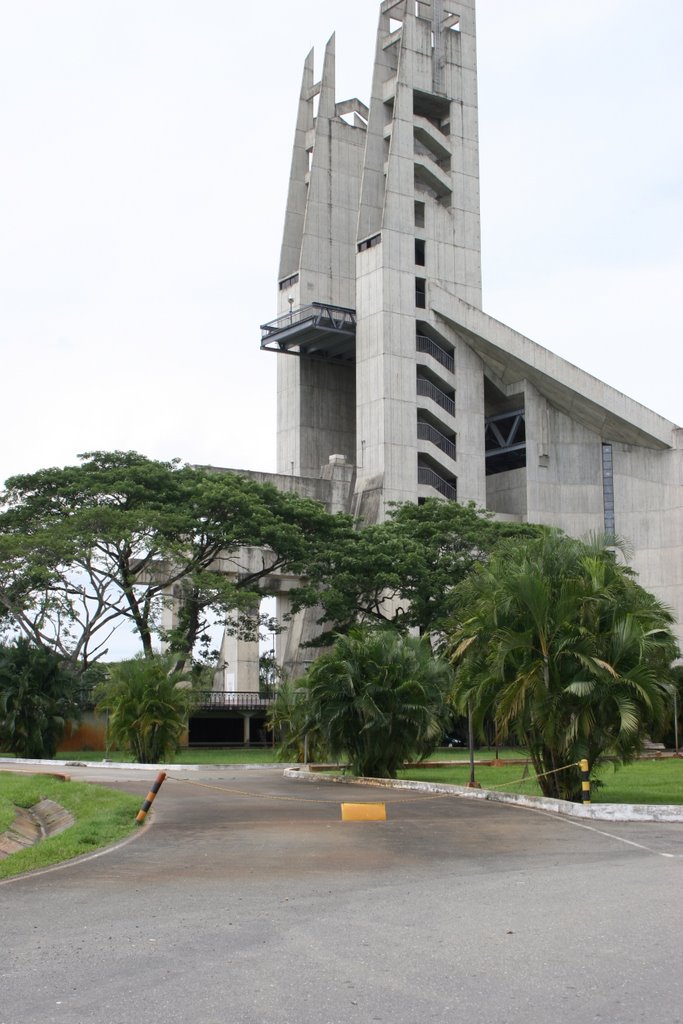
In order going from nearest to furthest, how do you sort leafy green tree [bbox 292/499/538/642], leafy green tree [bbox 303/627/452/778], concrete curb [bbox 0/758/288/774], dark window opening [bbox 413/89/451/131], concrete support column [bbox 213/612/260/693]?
leafy green tree [bbox 303/627/452/778]
concrete curb [bbox 0/758/288/774]
leafy green tree [bbox 292/499/538/642]
concrete support column [bbox 213/612/260/693]
dark window opening [bbox 413/89/451/131]

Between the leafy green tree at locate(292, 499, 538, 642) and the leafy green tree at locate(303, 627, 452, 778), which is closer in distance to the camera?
the leafy green tree at locate(303, 627, 452, 778)

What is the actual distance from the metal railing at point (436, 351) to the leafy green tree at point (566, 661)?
1657 inches

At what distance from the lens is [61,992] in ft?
20.3

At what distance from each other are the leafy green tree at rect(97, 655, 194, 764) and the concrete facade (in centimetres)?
2703

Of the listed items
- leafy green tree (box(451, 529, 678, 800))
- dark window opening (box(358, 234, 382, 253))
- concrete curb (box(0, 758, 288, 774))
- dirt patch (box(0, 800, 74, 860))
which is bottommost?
concrete curb (box(0, 758, 288, 774))

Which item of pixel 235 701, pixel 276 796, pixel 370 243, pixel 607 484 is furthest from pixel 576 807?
pixel 370 243

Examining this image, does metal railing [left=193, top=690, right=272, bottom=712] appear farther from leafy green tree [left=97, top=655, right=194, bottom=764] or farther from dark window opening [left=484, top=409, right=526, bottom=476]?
leafy green tree [left=97, top=655, right=194, bottom=764]

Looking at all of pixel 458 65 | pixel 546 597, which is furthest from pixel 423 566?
pixel 458 65

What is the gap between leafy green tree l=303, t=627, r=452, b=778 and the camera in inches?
944

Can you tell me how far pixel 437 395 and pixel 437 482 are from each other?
16.1ft

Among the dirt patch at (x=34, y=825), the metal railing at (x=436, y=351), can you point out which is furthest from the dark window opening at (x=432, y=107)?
the dirt patch at (x=34, y=825)

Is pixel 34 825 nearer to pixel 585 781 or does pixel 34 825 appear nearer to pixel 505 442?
pixel 585 781

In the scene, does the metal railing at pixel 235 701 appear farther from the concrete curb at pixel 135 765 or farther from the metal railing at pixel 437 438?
the concrete curb at pixel 135 765

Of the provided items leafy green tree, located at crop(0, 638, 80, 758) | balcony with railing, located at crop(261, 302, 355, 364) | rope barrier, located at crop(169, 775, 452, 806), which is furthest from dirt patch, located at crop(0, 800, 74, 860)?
balcony with railing, located at crop(261, 302, 355, 364)
